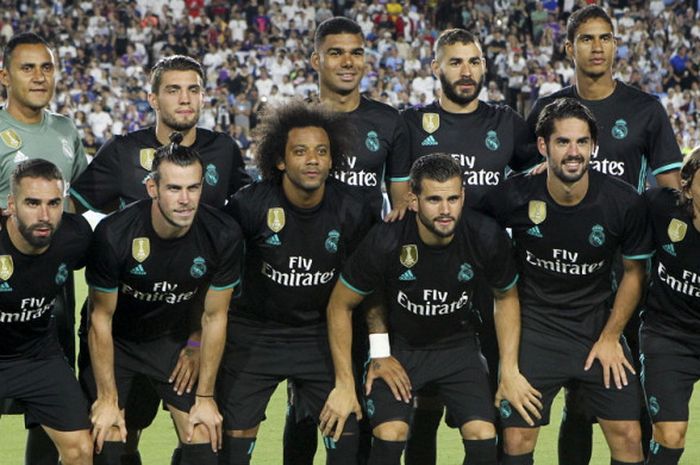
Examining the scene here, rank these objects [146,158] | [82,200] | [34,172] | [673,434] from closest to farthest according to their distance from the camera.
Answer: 1. [34,172]
2. [673,434]
3. [146,158]
4. [82,200]

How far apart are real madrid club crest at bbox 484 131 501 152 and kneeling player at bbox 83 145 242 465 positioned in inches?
66.8

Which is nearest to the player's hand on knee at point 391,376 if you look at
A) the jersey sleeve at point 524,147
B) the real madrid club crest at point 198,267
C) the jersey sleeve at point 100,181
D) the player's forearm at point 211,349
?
the player's forearm at point 211,349

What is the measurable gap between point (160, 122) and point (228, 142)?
461mm

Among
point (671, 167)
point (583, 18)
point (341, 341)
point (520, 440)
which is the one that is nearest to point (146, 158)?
point (341, 341)

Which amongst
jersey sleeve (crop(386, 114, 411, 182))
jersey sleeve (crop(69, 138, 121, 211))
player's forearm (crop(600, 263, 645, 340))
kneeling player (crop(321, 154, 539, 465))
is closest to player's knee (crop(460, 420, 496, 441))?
kneeling player (crop(321, 154, 539, 465))

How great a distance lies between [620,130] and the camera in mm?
6887

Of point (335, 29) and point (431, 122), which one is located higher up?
point (335, 29)

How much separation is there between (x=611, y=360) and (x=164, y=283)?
2.48 m

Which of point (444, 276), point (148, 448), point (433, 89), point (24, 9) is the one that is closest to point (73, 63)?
point (24, 9)

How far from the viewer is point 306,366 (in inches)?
255

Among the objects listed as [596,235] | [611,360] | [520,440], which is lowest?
[520,440]

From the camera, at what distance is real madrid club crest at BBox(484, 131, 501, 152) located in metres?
6.98

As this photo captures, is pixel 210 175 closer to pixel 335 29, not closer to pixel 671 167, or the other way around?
pixel 335 29

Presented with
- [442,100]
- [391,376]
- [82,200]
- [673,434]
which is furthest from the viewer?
[442,100]
